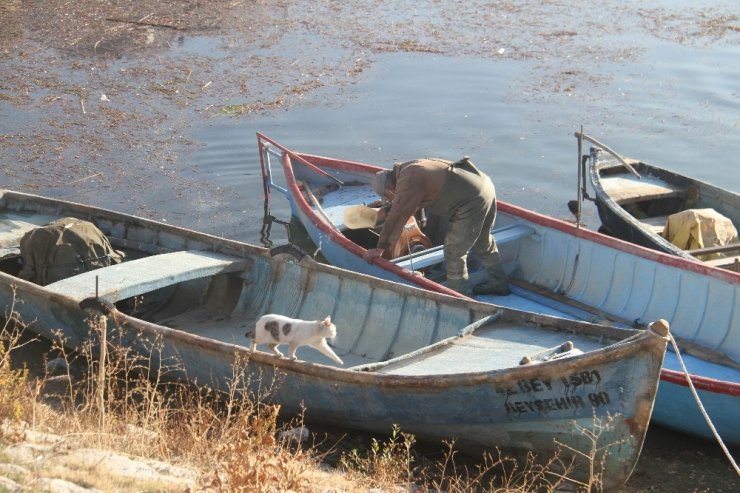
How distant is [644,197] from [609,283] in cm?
220

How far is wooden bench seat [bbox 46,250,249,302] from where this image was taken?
376 inches

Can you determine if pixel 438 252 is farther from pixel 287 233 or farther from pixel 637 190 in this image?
pixel 287 233

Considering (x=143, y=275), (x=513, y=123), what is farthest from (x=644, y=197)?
(x=143, y=275)

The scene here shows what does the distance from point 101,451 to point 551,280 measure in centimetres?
589

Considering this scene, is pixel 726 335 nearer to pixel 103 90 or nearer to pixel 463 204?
pixel 463 204

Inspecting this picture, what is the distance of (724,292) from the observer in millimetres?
9516

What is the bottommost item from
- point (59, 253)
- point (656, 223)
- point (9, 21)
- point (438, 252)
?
point (59, 253)

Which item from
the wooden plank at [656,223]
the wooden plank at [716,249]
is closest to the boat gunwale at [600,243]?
the wooden plank at [716,249]

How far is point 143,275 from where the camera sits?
9.79 metres

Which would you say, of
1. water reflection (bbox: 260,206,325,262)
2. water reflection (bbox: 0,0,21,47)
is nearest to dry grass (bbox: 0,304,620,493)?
water reflection (bbox: 260,206,325,262)

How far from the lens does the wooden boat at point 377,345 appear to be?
7469mm

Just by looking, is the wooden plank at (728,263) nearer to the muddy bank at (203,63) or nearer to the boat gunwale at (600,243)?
the boat gunwale at (600,243)

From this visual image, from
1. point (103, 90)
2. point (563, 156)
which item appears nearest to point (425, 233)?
point (563, 156)

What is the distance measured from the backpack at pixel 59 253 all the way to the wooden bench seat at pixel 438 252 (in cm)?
313
